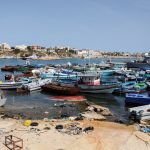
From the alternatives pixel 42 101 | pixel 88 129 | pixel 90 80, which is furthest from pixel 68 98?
pixel 88 129

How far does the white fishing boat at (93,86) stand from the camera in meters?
56.5

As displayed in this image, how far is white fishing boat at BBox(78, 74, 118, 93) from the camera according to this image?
56531 mm

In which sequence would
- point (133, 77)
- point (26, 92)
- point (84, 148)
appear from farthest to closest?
point (133, 77)
point (26, 92)
point (84, 148)

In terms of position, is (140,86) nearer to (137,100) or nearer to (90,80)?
(90,80)

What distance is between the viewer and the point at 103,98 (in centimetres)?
5362

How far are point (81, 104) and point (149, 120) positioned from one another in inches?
518

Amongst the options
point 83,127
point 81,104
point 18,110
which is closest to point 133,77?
point 81,104

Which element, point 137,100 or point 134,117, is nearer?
point 134,117

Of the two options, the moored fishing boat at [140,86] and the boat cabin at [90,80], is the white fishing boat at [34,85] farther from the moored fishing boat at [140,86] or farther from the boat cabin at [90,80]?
the moored fishing boat at [140,86]

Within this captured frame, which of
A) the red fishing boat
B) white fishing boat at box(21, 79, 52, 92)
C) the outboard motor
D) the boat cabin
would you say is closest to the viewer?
the outboard motor

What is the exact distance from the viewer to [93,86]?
5666 cm

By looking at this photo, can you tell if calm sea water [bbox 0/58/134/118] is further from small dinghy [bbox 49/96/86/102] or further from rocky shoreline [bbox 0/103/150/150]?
rocky shoreline [bbox 0/103/150/150]

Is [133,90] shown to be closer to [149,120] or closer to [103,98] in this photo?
[103,98]

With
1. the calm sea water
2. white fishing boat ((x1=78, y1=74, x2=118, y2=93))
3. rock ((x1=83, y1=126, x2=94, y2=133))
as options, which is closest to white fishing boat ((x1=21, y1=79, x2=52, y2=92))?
the calm sea water
